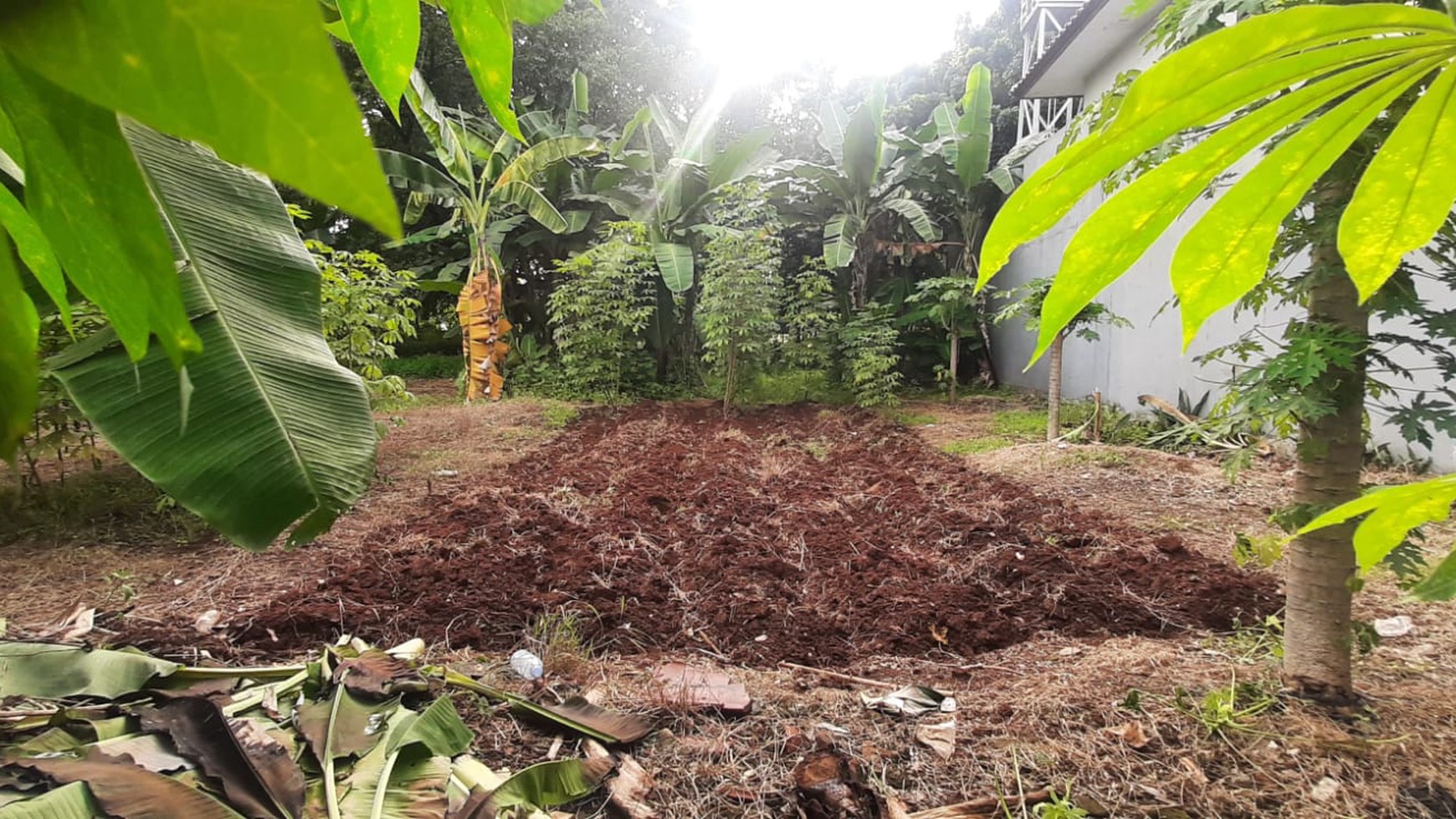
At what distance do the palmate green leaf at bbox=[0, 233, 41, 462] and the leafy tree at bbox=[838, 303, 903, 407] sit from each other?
6.44 metres

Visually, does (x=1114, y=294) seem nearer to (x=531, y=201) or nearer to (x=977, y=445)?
(x=977, y=445)

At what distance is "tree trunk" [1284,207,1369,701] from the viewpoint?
133 centimetres

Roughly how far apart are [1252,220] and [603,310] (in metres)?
6.94

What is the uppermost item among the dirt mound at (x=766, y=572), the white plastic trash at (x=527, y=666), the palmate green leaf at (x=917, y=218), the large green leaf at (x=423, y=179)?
the large green leaf at (x=423, y=179)

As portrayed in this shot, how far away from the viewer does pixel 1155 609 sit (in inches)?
82.0

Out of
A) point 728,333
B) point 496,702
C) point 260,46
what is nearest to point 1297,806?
point 496,702

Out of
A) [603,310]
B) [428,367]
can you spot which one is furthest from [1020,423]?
[428,367]

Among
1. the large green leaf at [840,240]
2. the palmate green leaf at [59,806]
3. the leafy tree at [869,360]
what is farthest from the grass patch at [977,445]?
the palmate green leaf at [59,806]

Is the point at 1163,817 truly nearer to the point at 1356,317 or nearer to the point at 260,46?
the point at 1356,317

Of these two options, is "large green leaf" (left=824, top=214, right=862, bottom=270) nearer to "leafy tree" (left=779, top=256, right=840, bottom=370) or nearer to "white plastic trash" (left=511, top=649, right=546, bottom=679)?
"leafy tree" (left=779, top=256, right=840, bottom=370)

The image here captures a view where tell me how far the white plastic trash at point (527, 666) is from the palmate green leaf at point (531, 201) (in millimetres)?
5505

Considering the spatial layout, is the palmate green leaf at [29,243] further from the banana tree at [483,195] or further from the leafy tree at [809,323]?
the leafy tree at [809,323]

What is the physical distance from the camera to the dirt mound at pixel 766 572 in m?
2.00

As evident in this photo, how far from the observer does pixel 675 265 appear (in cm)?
672
